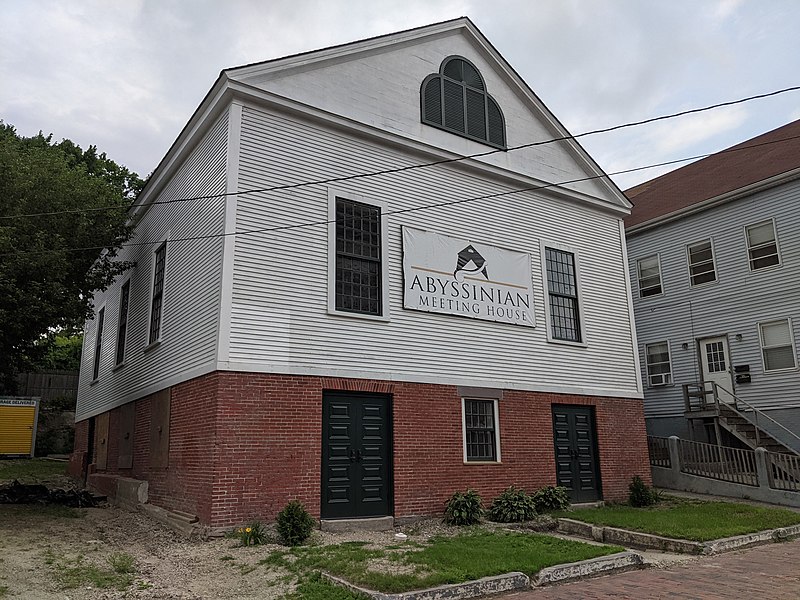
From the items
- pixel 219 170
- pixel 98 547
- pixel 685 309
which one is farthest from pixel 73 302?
pixel 685 309

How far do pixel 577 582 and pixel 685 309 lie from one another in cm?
1612

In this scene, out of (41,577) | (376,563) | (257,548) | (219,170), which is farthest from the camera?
(219,170)

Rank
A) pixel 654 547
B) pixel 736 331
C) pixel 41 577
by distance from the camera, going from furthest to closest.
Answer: pixel 736 331 → pixel 654 547 → pixel 41 577

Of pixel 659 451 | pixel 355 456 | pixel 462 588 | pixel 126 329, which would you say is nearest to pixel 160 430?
pixel 355 456

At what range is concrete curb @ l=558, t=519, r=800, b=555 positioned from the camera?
33.9 ft

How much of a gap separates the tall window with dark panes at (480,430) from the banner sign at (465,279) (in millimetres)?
1914

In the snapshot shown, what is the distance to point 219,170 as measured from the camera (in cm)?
1230

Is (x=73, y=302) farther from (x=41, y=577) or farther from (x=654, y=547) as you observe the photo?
(x=654, y=547)

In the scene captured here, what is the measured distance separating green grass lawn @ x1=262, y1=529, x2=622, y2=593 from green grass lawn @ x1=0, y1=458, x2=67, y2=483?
42.7 ft

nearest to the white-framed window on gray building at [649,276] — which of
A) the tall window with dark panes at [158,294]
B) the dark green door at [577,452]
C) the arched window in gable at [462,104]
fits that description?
the dark green door at [577,452]

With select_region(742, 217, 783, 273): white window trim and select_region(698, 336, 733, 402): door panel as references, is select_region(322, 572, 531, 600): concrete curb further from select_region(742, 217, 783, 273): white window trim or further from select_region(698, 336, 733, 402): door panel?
select_region(742, 217, 783, 273): white window trim

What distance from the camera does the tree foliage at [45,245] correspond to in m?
12.7

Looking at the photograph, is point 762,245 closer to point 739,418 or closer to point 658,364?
point 658,364

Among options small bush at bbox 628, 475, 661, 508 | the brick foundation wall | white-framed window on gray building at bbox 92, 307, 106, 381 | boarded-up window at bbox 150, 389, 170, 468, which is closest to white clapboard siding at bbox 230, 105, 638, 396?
the brick foundation wall
